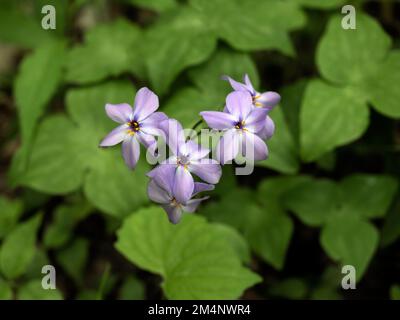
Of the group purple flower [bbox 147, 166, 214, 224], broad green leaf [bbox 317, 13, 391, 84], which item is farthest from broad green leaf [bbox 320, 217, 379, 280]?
purple flower [bbox 147, 166, 214, 224]

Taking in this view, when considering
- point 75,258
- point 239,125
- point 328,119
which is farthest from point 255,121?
point 75,258

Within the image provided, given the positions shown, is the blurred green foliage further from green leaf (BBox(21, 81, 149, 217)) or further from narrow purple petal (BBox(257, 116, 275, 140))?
narrow purple petal (BBox(257, 116, 275, 140))

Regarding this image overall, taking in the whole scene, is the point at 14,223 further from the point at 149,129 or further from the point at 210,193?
the point at 149,129

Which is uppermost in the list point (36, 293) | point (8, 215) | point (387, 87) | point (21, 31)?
point (21, 31)

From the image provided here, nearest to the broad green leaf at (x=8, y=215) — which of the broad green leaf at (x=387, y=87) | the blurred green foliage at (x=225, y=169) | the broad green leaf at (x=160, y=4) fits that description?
the blurred green foliage at (x=225, y=169)

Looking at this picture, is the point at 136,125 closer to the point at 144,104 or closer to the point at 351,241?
the point at 144,104

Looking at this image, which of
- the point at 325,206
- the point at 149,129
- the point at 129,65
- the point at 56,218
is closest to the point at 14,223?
the point at 56,218

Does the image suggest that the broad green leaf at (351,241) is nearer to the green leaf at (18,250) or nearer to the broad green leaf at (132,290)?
the broad green leaf at (132,290)
